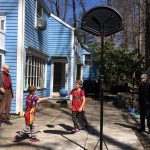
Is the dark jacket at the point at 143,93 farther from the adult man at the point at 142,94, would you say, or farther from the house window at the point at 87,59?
the house window at the point at 87,59

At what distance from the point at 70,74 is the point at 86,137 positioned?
13.8 meters

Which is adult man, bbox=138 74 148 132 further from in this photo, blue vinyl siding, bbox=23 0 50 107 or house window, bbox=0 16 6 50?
blue vinyl siding, bbox=23 0 50 107

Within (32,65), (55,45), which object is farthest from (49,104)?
(55,45)

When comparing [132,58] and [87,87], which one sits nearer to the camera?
[132,58]

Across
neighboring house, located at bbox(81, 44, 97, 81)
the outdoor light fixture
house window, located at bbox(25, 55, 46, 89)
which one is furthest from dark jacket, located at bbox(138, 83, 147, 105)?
neighboring house, located at bbox(81, 44, 97, 81)

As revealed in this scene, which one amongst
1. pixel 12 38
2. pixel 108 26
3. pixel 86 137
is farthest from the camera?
pixel 12 38

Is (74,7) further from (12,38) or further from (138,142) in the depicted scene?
(138,142)

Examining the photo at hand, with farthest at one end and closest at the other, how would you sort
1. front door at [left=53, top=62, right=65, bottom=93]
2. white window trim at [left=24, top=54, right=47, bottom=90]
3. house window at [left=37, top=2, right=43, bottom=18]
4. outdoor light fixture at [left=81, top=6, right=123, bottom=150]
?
front door at [left=53, top=62, right=65, bottom=93] → house window at [left=37, top=2, right=43, bottom=18] → white window trim at [left=24, top=54, right=47, bottom=90] → outdoor light fixture at [left=81, top=6, right=123, bottom=150]

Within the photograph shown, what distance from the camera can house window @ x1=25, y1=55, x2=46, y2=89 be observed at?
17.7 meters

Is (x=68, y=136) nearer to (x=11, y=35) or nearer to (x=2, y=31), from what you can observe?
(x=2, y=31)

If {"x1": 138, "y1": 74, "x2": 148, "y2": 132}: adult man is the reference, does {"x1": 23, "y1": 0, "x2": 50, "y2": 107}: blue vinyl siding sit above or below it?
above

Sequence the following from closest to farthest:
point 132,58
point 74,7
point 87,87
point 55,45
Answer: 1. point 55,45
2. point 132,58
3. point 87,87
4. point 74,7

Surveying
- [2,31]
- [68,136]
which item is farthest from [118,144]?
[2,31]

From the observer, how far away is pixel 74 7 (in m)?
44.5
